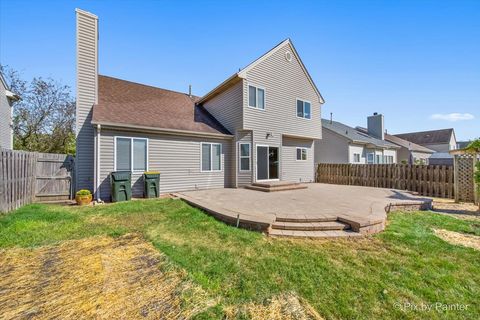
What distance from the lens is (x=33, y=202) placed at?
777 centimetres

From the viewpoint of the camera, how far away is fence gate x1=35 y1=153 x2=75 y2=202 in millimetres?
8062

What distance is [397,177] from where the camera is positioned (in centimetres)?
1154

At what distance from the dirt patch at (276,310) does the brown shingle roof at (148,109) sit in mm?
8676

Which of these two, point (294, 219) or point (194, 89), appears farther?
point (194, 89)

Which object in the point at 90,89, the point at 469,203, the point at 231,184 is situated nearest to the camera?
the point at 469,203

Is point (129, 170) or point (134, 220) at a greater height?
point (129, 170)

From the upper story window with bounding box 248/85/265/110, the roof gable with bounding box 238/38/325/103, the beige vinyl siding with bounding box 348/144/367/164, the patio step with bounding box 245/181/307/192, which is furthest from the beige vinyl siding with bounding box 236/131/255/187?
the beige vinyl siding with bounding box 348/144/367/164

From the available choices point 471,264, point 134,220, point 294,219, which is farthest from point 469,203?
point 134,220

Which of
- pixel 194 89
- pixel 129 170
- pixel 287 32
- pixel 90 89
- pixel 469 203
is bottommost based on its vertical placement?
pixel 469 203

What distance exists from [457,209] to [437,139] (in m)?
42.1

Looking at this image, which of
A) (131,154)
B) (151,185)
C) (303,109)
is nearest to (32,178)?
(131,154)

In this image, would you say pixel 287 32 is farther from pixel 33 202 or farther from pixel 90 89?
pixel 33 202

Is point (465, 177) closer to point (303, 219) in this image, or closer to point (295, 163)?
point (295, 163)

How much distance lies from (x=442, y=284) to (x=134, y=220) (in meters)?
6.40
